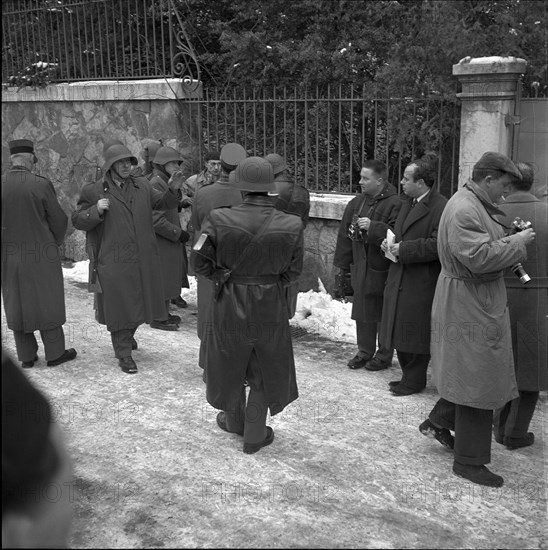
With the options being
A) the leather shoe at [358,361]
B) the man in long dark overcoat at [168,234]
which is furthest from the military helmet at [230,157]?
the leather shoe at [358,361]

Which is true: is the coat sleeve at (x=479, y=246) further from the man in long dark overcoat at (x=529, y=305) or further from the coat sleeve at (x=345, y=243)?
the coat sleeve at (x=345, y=243)

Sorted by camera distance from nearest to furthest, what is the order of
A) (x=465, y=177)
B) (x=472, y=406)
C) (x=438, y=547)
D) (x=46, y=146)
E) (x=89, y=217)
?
(x=438, y=547) < (x=472, y=406) < (x=89, y=217) < (x=465, y=177) < (x=46, y=146)

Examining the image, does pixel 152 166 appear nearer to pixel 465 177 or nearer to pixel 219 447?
pixel 465 177

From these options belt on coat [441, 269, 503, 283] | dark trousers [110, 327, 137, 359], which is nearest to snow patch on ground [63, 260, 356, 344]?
dark trousers [110, 327, 137, 359]

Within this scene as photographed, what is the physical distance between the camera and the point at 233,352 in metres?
4.51

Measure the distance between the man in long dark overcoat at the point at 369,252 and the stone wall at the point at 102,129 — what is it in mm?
1831

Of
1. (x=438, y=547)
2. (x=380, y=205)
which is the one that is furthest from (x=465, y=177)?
(x=438, y=547)

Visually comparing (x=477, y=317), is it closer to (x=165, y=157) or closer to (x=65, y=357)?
(x=65, y=357)

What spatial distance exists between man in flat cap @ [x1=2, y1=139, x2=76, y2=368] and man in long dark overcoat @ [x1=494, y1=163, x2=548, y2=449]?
145 inches

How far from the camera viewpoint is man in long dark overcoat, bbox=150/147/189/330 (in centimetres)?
746

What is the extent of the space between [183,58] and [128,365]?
5240 millimetres

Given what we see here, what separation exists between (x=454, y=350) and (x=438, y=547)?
46.1 inches

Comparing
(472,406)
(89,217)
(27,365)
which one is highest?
(89,217)

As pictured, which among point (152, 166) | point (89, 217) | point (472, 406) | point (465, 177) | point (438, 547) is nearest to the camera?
point (438, 547)
